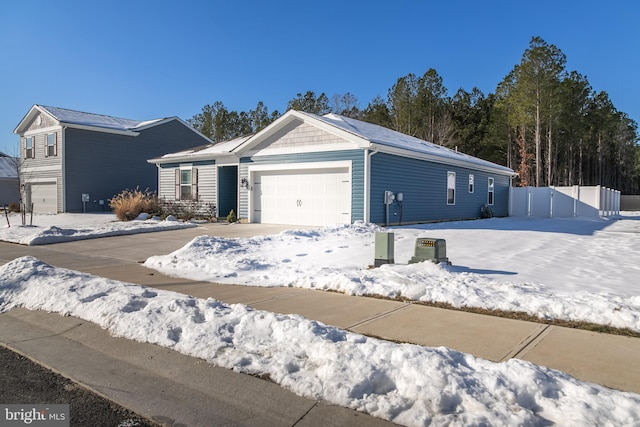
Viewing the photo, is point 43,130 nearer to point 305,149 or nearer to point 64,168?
point 64,168

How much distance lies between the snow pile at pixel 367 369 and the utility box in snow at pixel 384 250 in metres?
3.61

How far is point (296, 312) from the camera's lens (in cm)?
554

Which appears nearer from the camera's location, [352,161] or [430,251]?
[430,251]

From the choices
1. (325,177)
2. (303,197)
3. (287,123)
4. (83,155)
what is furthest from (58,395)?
(83,155)

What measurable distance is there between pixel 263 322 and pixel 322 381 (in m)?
1.42

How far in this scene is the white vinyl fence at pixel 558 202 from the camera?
2660 cm

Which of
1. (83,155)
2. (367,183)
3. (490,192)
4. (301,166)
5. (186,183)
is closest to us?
(367,183)

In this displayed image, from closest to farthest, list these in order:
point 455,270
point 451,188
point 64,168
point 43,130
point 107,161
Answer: point 455,270, point 451,188, point 64,168, point 107,161, point 43,130

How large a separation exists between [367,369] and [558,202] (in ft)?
90.8

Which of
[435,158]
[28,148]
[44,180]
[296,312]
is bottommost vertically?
[296,312]

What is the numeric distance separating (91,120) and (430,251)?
27.0m

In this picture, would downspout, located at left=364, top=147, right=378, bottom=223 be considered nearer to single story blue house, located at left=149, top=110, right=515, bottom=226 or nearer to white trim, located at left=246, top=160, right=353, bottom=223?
single story blue house, located at left=149, top=110, right=515, bottom=226

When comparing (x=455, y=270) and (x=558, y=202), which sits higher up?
(x=558, y=202)

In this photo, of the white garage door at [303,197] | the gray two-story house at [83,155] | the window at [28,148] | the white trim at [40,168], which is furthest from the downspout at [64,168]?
the white garage door at [303,197]
